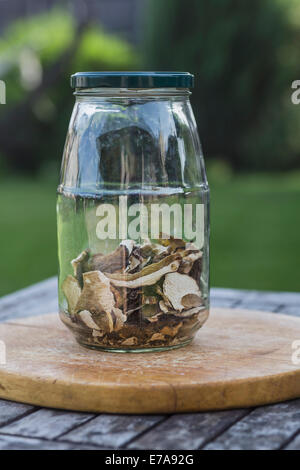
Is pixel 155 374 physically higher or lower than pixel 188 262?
lower

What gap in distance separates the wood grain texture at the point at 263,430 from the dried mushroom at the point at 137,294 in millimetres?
252

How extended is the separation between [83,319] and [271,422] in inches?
16.1

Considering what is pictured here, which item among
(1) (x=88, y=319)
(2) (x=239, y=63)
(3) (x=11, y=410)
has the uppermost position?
(2) (x=239, y=63)

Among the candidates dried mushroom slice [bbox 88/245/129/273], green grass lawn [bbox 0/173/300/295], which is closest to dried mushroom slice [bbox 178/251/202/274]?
dried mushroom slice [bbox 88/245/129/273]

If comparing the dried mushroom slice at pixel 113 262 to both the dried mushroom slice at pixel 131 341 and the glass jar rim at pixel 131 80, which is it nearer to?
the dried mushroom slice at pixel 131 341

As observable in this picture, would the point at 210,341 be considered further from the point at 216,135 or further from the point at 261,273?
the point at 216,135

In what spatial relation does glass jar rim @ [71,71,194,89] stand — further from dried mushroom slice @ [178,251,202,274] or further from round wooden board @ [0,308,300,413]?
round wooden board @ [0,308,300,413]

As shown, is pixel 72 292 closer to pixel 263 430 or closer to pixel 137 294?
pixel 137 294

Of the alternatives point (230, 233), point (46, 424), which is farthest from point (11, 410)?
point (230, 233)

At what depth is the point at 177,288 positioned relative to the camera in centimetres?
138

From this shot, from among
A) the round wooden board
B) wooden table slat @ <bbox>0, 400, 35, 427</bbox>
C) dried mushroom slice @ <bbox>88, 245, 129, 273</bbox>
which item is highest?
dried mushroom slice @ <bbox>88, 245, 129, 273</bbox>

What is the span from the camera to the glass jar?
1.36m

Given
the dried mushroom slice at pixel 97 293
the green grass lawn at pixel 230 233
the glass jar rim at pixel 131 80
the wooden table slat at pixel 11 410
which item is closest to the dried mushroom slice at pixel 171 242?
the dried mushroom slice at pixel 97 293

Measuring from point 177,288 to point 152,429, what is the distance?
1.07 ft
